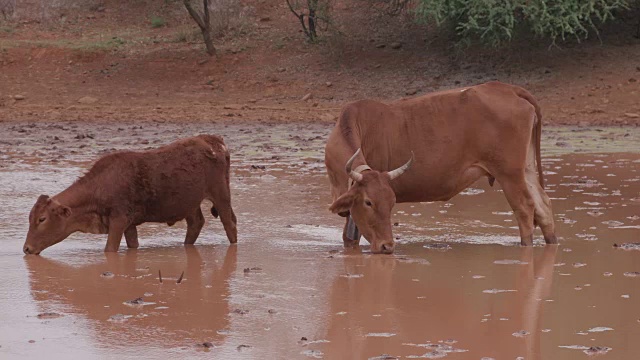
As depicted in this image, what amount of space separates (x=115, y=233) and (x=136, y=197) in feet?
1.31

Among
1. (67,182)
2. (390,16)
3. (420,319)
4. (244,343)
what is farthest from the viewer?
(390,16)

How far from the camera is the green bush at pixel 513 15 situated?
2489 cm

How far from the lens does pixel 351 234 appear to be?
990cm

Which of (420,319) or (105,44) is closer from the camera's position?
(420,319)

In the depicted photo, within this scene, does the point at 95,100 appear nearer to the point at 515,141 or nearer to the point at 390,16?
the point at 390,16

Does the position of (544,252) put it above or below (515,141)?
below

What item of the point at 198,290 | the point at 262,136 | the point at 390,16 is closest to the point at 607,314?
the point at 198,290

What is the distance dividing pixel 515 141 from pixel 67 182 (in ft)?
20.2

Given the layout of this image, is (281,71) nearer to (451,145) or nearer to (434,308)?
(451,145)

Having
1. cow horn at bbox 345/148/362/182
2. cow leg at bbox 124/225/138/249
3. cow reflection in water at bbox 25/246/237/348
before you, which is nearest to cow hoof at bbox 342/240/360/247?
cow horn at bbox 345/148/362/182

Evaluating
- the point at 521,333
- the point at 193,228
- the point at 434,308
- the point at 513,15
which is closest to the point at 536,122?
the point at 193,228

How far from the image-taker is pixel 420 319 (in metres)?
7.20

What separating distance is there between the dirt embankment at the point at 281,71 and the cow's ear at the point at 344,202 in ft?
44.5

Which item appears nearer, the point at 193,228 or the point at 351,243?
the point at 351,243
